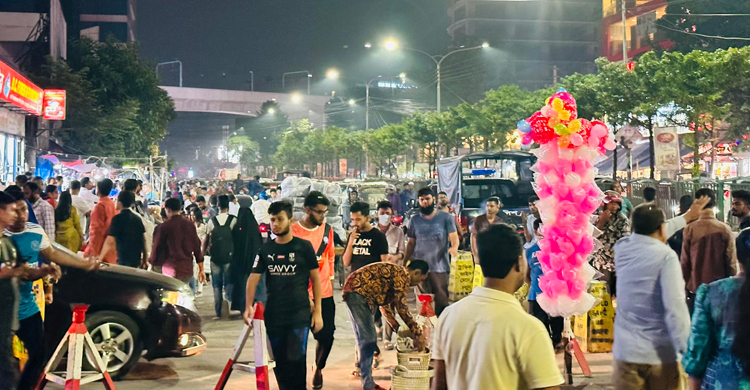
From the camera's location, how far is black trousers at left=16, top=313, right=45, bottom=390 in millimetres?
6070

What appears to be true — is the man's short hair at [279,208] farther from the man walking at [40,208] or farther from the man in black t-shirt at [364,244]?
the man walking at [40,208]

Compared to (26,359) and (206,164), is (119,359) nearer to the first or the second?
(26,359)

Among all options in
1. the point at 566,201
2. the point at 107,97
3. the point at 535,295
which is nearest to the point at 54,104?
the point at 107,97

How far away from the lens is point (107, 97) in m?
46.6

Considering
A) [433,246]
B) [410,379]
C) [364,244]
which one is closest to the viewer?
[410,379]

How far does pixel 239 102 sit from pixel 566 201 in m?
108

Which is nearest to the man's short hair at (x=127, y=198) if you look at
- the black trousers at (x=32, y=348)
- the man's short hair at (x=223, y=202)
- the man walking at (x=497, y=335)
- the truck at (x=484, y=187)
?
the man's short hair at (x=223, y=202)

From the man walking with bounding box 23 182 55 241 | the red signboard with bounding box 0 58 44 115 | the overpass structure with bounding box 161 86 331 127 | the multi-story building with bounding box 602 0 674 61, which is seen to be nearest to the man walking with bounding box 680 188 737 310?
the man walking with bounding box 23 182 55 241

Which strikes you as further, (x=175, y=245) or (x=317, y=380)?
(x=175, y=245)

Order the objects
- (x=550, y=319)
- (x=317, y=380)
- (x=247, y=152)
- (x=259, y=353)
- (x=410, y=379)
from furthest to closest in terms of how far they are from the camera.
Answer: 1. (x=247, y=152)
2. (x=550, y=319)
3. (x=317, y=380)
4. (x=410, y=379)
5. (x=259, y=353)

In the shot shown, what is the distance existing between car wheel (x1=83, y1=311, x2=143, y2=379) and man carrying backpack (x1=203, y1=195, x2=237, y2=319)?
3.98 m

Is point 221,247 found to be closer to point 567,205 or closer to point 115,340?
point 115,340

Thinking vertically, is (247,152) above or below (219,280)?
above

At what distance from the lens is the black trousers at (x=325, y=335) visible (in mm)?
7566
